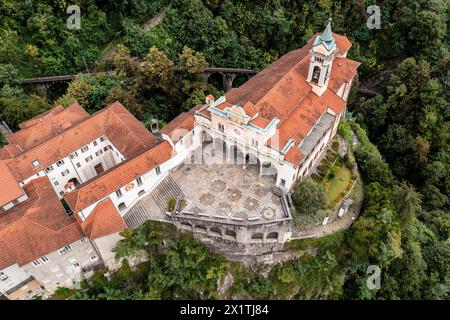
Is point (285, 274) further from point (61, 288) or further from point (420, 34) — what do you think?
point (420, 34)

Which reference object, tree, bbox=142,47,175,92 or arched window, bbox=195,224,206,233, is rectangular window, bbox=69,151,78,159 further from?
tree, bbox=142,47,175,92

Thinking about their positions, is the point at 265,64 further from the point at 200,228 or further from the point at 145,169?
the point at 200,228

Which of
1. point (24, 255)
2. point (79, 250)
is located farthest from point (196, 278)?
point (24, 255)

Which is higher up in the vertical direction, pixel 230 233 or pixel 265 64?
pixel 265 64

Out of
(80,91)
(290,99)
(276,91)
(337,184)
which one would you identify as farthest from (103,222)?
(337,184)

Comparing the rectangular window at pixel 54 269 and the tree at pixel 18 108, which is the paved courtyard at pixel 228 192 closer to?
the rectangular window at pixel 54 269

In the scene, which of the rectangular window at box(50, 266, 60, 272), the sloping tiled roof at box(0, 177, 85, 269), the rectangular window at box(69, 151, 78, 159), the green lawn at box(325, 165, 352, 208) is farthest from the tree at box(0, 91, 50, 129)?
the green lawn at box(325, 165, 352, 208)
